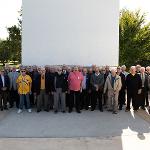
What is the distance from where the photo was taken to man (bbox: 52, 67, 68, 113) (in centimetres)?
1216

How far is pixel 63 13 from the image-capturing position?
14469 millimetres

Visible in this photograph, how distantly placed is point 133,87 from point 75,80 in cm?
211

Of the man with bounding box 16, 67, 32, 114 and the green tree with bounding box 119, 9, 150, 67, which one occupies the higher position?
the green tree with bounding box 119, 9, 150, 67

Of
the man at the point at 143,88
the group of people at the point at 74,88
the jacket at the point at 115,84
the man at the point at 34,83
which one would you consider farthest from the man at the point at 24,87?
the man at the point at 143,88

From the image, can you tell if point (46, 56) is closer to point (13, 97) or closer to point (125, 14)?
point (13, 97)

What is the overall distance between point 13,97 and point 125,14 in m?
21.1

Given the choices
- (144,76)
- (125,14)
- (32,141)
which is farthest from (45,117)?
(125,14)

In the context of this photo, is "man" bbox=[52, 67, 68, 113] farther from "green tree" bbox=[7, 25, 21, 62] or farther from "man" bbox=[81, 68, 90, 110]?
"green tree" bbox=[7, 25, 21, 62]

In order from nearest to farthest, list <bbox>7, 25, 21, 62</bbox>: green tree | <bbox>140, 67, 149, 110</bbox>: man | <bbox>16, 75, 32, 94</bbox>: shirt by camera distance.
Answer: <bbox>16, 75, 32, 94</bbox>: shirt
<bbox>140, 67, 149, 110</bbox>: man
<bbox>7, 25, 21, 62</bbox>: green tree

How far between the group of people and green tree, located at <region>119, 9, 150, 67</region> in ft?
56.7

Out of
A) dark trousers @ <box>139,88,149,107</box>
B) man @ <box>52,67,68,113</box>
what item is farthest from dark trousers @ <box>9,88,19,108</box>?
dark trousers @ <box>139,88,149,107</box>

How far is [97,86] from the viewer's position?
1247cm

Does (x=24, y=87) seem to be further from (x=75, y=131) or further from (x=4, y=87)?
(x=75, y=131)

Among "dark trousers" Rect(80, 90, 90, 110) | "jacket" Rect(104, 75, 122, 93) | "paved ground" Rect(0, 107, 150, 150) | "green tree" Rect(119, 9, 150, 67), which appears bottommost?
"paved ground" Rect(0, 107, 150, 150)
